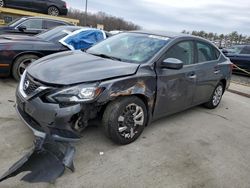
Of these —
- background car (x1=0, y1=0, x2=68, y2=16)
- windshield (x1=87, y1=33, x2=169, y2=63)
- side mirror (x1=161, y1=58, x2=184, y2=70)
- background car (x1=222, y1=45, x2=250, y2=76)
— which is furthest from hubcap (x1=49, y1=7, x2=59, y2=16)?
side mirror (x1=161, y1=58, x2=184, y2=70)

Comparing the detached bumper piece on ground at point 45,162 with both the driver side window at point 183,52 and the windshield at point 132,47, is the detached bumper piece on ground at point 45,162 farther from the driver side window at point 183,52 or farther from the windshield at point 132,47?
the driver side window at point 183,52

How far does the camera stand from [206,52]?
5.05 metres

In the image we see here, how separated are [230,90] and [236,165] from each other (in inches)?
198

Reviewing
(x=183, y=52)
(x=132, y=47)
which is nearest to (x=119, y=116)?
Result: (x=132, y=47)

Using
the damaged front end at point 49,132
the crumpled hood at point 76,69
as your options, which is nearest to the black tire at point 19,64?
the crumpled hood at point 76,69

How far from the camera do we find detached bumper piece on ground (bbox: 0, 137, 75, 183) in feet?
8.77

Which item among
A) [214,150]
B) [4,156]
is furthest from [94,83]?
[214,150]

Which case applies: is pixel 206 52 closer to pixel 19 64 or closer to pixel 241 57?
pixel 19 64

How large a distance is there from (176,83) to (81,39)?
3.68 meters

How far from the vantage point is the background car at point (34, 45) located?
222 inches

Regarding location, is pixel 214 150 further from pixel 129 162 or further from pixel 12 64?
pixel 12 64

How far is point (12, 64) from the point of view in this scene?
5.75 meters

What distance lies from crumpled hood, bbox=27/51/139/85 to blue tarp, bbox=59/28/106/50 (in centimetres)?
300

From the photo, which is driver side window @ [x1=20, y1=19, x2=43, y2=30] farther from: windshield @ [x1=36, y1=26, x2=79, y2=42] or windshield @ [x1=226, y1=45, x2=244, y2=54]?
windshield @ [x1=226, y1=45, x2=244, y2=54]
